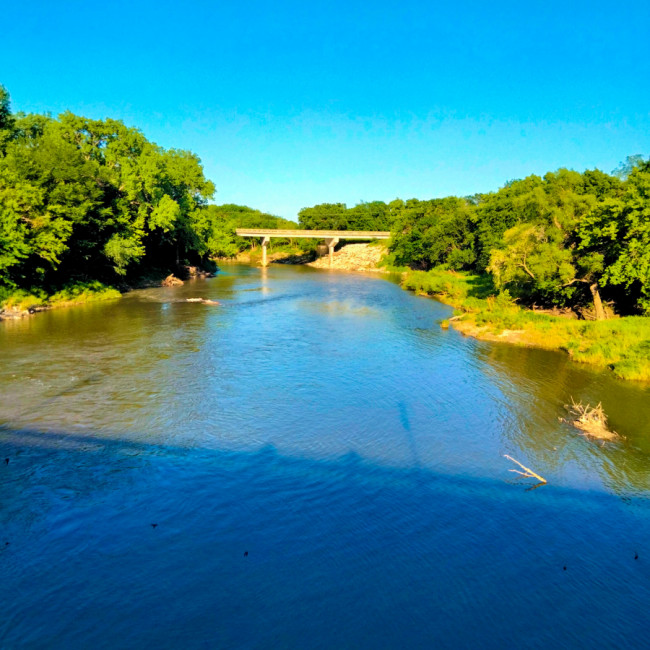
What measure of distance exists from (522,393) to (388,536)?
42.2 feet

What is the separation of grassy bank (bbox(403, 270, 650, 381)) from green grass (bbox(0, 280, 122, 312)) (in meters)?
31.8

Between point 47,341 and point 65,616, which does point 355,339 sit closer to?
point 47,341

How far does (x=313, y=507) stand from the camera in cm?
1202

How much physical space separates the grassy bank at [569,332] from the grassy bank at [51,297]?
31735 mm

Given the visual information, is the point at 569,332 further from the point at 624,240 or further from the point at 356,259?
the point at 356,259

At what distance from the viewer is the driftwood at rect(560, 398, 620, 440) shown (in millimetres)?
16719

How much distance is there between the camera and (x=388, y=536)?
11.0m

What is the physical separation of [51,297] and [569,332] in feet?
129

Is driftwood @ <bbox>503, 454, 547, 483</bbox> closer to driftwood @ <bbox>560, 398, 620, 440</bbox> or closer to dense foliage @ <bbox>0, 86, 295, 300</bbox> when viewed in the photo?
driftwood @ <bbox>560, 398, 620, 440</bbox>

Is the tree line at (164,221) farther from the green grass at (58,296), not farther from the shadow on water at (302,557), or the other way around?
the shadow on water at (302,557)

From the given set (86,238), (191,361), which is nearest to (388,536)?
(191,361)

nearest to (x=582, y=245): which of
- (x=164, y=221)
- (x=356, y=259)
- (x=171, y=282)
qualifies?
(x=164, y=221)

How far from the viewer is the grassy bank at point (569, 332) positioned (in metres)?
24.0

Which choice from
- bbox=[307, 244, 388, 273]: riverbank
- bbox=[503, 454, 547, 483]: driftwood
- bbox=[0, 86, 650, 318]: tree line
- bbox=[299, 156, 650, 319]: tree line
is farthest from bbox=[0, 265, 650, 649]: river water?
bbox=[307, 244, 388, 273]: riverbank
